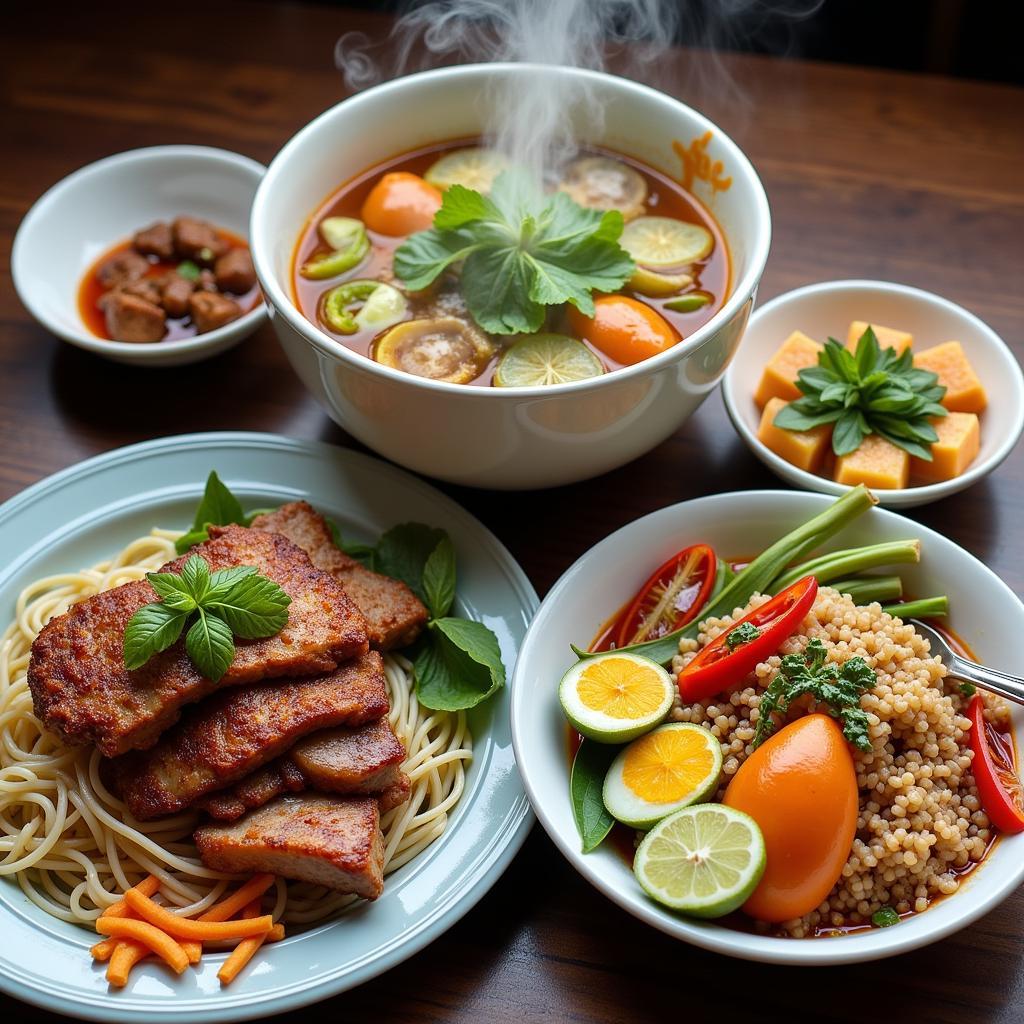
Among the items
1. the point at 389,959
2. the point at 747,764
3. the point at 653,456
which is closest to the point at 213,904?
the point at 389,959

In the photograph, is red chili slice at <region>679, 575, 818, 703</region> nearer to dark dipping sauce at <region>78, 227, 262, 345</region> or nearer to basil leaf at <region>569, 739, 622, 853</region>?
basil leaf at <region>569, 739, 622, 853</region>

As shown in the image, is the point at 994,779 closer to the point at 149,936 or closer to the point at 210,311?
the point at 149,936

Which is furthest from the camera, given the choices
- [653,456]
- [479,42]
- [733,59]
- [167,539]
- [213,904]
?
[733,59]

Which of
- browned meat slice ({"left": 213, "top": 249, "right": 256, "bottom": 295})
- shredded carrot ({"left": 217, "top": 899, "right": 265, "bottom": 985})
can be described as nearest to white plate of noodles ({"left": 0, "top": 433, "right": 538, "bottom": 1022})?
shredded carrot ({"left": 217, "top": 899, "right": 265, "bottom": 985})

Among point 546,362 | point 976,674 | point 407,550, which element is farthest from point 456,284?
point 976,674

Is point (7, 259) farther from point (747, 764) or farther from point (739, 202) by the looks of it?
point (747, 764)
